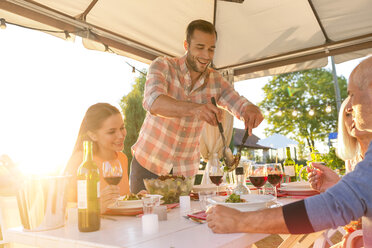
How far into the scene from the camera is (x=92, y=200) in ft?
3.47

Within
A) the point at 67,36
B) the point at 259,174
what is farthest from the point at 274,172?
the point at 67,36

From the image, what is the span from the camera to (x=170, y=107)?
1.88 metres

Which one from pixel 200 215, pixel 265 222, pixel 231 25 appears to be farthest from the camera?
A: pixel 231 25

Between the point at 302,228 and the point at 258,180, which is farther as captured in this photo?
the point at 258,180

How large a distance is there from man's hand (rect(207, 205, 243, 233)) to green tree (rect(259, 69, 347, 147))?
1883cm

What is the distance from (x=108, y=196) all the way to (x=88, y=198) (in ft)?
1.00

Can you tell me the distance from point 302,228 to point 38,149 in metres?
3.78

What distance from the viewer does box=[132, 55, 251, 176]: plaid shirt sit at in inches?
90.9

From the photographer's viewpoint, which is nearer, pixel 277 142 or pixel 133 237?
pixel 133 237

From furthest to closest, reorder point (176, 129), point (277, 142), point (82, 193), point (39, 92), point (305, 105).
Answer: point (305, 105) → point (277, 142) → point (39, 92) → point (176, 129) → point (82, 193)

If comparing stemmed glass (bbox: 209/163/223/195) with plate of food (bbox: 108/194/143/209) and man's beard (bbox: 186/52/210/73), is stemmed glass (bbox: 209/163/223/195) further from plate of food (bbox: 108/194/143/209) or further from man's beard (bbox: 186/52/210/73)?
man's beard (bbox: 186/52/210/73)

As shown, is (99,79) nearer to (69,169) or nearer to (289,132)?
→ (69,169)

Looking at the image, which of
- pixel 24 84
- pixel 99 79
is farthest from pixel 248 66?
pixel 99 79

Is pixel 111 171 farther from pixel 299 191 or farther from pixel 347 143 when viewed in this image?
pixel 347 143
